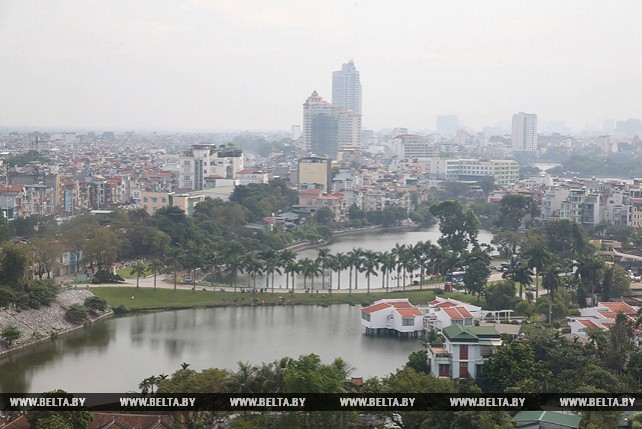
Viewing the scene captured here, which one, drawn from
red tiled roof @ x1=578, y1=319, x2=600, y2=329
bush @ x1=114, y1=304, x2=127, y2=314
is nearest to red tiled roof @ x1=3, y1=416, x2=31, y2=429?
bush @ x1=114, y1=304, x2=127, y2=314

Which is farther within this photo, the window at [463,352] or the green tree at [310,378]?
the window at [463,352]

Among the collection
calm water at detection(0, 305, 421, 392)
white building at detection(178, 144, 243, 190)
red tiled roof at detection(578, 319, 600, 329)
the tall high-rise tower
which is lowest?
calm water at detection(0, 305, 421, 392)

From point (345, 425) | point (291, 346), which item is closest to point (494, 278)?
point (291, 346)

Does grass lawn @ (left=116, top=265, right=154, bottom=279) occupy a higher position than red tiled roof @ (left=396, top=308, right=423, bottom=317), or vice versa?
red tiled roof @ (left=396, top=308, right=423, bottom=317)

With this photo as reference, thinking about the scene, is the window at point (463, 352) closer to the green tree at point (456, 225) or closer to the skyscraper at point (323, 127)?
the green tree at point (456, 225)

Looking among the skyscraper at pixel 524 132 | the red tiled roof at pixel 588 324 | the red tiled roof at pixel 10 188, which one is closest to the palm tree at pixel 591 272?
the red tiled roof at pixel 588 324

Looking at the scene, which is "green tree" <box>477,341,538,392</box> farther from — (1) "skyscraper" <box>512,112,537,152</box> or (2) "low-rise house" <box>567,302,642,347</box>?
(1) "skyscraper" <box>512,112,537,152</box>

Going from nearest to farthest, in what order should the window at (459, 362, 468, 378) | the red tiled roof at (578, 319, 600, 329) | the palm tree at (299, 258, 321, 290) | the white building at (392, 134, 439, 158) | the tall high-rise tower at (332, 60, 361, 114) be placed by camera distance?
the window at (459, 362, 468, 378) < the red tiled roof at (578, 319, 600, 329) < the palm tree at (299, 258, 321, 290) < the white building at (392, 134, 439, 158) < the tall high-rise tower at (332, 60, 361, 114)
